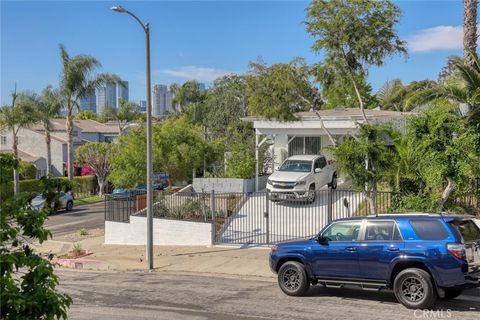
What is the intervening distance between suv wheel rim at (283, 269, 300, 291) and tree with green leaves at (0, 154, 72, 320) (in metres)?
7.39

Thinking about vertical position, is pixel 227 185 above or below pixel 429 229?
above

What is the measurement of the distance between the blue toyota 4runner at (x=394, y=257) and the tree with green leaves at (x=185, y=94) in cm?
6515

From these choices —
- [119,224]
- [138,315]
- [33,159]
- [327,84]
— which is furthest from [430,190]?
[33,159]

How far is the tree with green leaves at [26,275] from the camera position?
4125 millimetres

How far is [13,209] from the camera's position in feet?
14.7

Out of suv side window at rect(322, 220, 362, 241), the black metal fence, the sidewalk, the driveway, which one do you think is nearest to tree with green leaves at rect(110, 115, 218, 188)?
the black metal fence

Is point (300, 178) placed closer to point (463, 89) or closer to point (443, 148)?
point (463, 89)

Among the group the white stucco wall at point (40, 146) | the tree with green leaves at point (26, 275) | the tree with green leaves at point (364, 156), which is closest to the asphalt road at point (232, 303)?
the tree with green leaves at point (364, 156)

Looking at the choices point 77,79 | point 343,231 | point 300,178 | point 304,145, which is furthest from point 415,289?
point 77,79

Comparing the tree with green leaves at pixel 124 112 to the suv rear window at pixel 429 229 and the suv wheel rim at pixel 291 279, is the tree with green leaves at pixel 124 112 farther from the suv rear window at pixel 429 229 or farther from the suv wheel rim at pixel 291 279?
the suv rear window at pixel 429 229

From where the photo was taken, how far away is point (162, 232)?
2083 centimetres

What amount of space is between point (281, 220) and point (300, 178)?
237 centimetres

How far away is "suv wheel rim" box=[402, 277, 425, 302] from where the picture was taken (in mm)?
9742

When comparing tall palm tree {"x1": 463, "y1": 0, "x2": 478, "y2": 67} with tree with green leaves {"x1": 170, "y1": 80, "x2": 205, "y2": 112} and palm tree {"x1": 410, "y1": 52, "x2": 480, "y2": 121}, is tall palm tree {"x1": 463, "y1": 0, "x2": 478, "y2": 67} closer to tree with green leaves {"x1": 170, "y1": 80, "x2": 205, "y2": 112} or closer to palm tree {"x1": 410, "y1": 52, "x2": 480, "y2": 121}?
palm tree {"x1": 410, "y1": 52, "x2": 480, "y2": 121}
